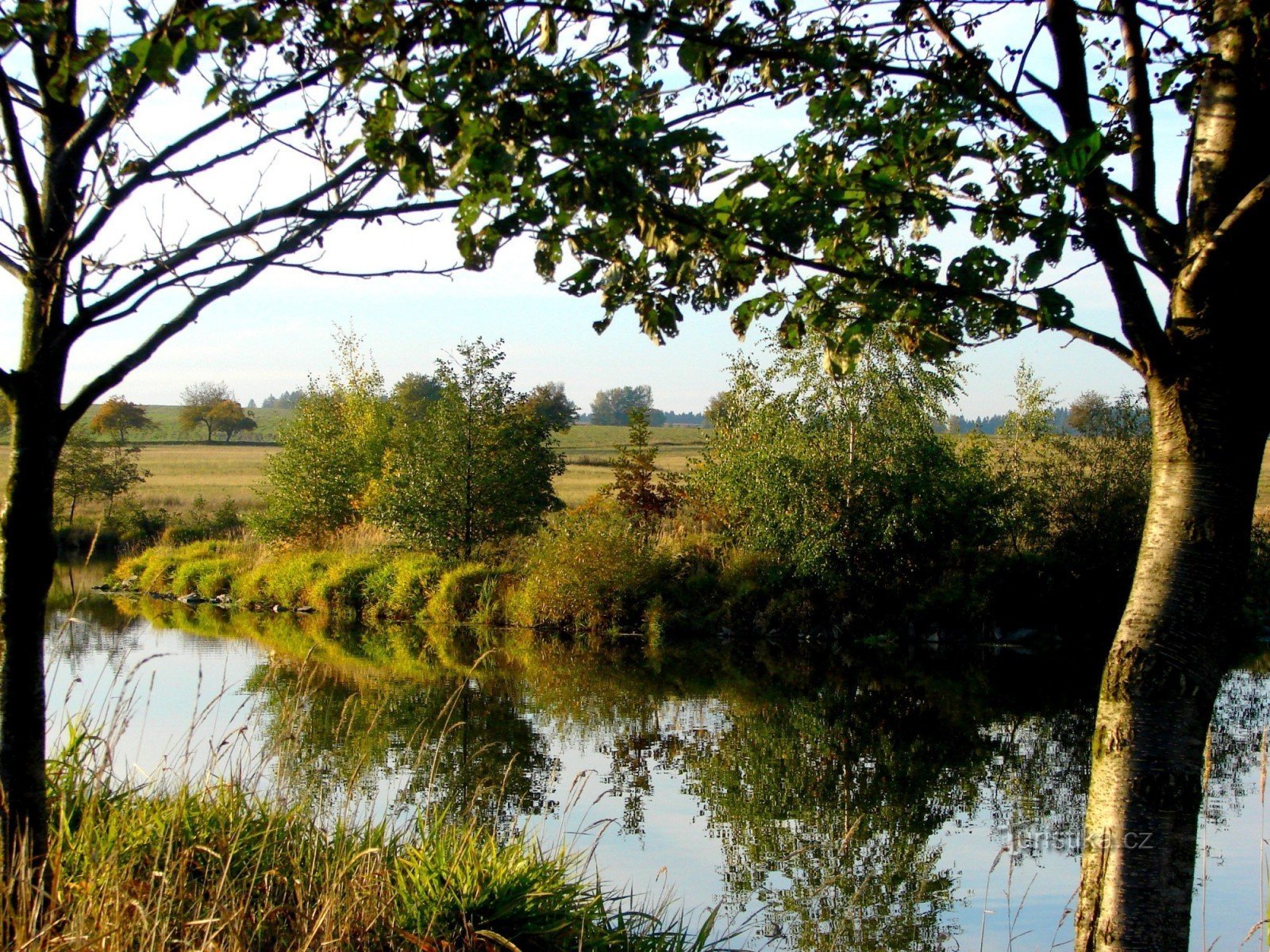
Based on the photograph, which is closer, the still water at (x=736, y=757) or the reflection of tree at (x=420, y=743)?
the still water at (x=736, y=757)

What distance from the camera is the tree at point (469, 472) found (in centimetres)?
2591

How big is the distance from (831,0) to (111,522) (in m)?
34.7

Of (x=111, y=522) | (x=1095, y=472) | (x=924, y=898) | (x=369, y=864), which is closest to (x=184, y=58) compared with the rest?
(x=369, y=864)

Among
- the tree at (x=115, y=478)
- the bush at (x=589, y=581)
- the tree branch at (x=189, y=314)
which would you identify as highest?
the tree branch at (x=189, y=314)

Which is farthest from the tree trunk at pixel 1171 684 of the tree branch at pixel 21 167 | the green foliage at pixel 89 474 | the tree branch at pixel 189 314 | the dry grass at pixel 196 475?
the dry grass at pixel 196 475

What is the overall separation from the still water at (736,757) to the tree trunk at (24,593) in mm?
374

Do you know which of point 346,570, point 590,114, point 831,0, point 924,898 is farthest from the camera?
point 346,570

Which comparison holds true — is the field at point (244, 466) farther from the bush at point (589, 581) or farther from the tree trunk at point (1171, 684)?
the tree trunk at point (1171, 684)

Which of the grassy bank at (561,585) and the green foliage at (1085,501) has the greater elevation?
the green foliage at (1085,501)

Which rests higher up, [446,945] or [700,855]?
[446,945]

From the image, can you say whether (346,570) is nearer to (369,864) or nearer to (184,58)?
(369,864)

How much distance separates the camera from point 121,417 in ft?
215

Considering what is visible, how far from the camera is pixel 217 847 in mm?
4711

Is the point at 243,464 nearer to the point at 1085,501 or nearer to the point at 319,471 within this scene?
the point at 319,471
